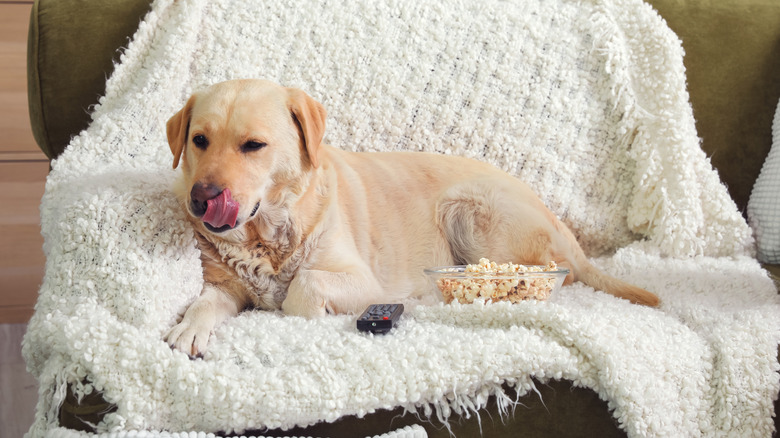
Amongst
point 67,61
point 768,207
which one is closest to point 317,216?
point 67,61

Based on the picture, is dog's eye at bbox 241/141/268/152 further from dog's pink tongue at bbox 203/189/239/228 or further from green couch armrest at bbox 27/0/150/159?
green couch armrest at bbox 27/0/150/159

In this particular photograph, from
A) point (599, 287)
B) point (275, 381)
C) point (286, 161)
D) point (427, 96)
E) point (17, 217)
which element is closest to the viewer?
point (275, 381)

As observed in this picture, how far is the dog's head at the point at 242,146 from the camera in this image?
4.46 feet

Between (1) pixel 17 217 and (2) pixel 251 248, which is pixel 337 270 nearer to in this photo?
(2) pixel 251 248

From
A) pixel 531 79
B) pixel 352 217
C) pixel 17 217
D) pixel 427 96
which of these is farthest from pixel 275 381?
pixel 17 217

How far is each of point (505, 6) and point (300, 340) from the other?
1565 mm

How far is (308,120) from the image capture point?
5.16 feet

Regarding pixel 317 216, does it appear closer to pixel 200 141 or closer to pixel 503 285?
pixel 200 141

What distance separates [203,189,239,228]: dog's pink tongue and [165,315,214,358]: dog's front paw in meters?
0.21

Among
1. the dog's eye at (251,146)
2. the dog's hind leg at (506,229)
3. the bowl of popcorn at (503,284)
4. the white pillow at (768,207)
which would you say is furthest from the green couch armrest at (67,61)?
the white pillow at (768,207)

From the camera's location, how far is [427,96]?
214 cm

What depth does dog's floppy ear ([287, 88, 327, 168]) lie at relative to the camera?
1.57 metres

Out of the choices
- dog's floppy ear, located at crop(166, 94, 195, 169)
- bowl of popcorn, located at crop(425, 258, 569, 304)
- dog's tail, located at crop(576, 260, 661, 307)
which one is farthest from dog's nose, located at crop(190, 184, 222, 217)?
dog's tail, located at crop(576, 260, 661, 307)

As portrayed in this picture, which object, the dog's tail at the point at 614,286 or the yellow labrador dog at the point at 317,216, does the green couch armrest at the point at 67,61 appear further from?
the dog's tail at the point at 614,286
